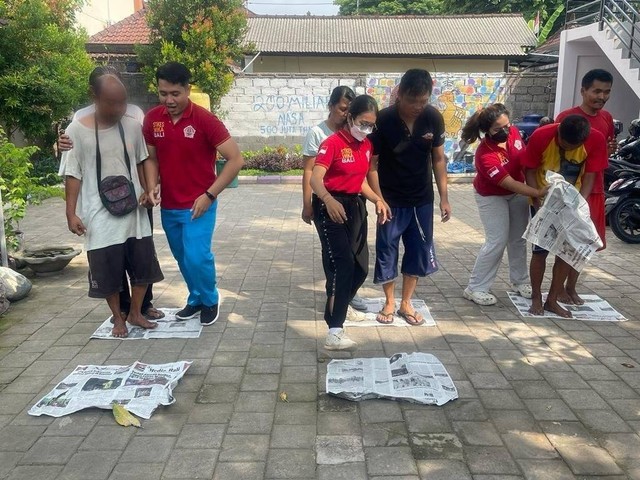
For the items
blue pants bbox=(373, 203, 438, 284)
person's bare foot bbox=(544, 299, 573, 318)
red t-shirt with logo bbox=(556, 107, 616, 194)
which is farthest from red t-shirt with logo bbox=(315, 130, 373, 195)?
person's bare foot bbox=(544, 299, 573, 318)

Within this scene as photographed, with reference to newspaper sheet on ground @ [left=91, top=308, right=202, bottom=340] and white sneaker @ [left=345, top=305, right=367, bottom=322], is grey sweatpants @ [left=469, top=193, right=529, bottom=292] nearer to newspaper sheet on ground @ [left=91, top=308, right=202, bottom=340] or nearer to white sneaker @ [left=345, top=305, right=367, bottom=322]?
white sneaker @ [left=345, top=305, right=367, bottom=322]

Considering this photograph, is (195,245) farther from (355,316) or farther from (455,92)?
(455,92)

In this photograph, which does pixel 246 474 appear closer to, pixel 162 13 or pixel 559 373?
pixel 559 373

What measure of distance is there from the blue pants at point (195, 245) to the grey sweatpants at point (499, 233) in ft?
7.36

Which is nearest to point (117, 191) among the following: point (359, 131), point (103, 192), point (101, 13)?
point (103, 192)

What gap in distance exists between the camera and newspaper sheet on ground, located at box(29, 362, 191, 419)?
121 inches

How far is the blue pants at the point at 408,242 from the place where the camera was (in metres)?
4.25

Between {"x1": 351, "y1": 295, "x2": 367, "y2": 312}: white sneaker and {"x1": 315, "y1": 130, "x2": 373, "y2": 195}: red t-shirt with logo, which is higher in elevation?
{"x1": 315, "y1": 130, "x2": 373, "y2": 195}: red t-shirt with logo

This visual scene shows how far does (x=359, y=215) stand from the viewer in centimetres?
392

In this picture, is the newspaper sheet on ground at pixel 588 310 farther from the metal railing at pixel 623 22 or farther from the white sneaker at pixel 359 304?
the metal railing at pixel 623 22

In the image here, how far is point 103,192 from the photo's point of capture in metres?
3.81

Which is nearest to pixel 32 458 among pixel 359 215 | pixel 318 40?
pixel 359 215

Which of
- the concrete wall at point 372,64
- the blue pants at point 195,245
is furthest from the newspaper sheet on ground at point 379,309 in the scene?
the concrete wall at point 372,64

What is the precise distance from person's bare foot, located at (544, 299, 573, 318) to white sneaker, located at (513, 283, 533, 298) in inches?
12.8
